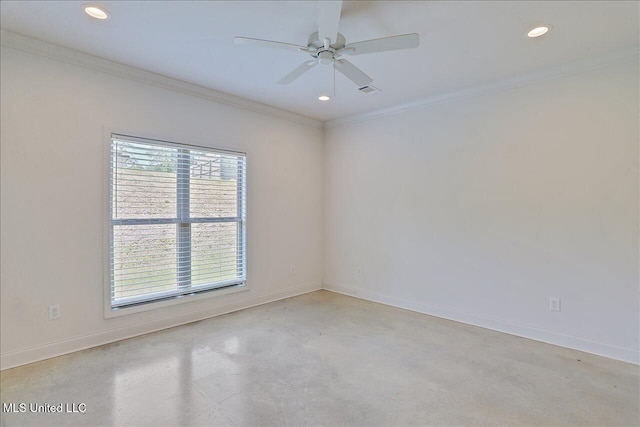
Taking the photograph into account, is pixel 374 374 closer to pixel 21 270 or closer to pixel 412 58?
pixel 412 58

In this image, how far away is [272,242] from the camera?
14.7 ft

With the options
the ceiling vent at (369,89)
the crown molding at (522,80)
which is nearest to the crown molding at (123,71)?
the ceiling vent at (369,89)

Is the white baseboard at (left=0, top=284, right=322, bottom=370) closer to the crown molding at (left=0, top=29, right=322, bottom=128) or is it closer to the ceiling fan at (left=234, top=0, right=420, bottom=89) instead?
the crown molding at (left=0, top=29, right=322, bottom=128)

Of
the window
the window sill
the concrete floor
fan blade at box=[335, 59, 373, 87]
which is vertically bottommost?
the concrete floor

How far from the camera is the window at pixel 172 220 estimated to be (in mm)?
3156

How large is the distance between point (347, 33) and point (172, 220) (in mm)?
2569

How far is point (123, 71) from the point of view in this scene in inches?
122

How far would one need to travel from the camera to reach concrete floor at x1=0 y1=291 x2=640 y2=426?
2.00 m

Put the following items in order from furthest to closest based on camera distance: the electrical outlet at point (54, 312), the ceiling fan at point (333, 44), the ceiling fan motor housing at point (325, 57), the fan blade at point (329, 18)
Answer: the electrical outlet at point (54, 312) → the ceiling fan motor housing at point (325, 57) → the ceiling fan at point (333, 44) → the fan blade at point (329, 18)

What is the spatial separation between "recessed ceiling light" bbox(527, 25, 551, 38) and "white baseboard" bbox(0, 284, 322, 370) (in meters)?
3.95

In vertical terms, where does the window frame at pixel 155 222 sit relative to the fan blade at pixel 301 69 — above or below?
below

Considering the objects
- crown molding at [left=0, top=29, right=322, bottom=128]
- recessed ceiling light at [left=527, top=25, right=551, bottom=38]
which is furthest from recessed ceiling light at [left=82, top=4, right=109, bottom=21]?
recessed ceiling light at [left=527, top=25, right=551, bottom=38]

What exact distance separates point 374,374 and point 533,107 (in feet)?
9.86

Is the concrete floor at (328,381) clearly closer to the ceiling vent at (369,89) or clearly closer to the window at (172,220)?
the window at (172,220)
